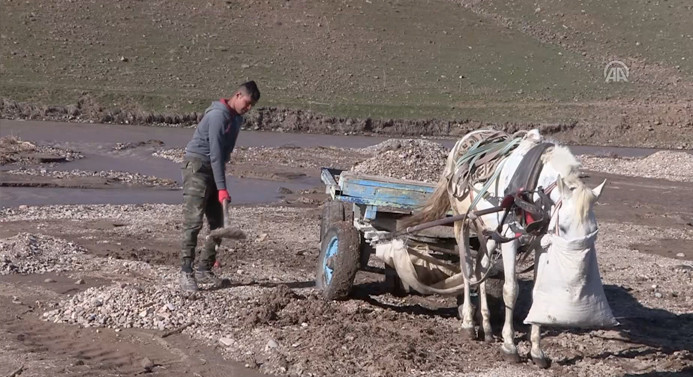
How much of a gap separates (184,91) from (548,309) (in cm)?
3216

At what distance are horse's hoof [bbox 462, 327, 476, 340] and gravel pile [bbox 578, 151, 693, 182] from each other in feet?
61.0

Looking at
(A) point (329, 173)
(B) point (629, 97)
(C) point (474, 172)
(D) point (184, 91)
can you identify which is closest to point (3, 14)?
(D) point (184, 91)

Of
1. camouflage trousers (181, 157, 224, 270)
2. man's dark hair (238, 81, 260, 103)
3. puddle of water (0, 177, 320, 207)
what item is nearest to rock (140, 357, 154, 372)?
camouflage trousers (181, 157, 224, 270)

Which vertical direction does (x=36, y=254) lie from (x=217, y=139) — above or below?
below

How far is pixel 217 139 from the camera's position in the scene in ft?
30.7

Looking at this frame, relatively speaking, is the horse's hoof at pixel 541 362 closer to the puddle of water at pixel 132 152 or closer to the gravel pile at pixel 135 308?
the gravel pile at pixel 135 308

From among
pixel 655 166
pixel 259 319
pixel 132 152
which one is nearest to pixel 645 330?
pixel 259 319

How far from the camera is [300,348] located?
7.95m

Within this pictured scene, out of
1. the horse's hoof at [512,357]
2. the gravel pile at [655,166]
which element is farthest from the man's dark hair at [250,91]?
the gravel pile at [655,166]

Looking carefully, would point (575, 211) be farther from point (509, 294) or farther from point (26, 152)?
point (26, 152)

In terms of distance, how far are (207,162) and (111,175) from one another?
11782 mm

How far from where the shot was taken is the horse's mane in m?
7.07

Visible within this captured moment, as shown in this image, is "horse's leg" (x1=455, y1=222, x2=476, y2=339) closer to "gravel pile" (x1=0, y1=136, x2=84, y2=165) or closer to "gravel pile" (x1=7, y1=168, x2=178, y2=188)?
"gravel pile" (x1=7, y1=168, x2=178, y2=188)

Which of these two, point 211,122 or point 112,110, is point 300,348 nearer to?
point 211,122
